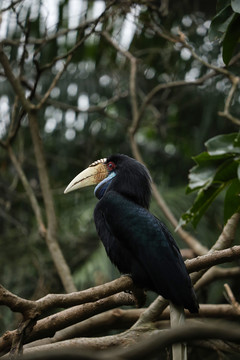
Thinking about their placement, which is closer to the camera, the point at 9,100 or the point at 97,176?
the point at 97,176

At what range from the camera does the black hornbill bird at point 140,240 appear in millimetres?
2727

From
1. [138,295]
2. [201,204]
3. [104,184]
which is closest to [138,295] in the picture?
[138,295]

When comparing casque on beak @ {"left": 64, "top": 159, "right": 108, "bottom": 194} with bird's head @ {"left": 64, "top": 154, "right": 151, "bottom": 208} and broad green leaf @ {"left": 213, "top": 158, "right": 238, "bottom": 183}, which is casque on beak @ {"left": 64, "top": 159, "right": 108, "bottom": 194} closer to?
bird's head @ {"left": 64, "top": 154, "right": 151, "bottom": 208}

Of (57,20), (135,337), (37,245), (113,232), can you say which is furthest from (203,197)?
(37,245)

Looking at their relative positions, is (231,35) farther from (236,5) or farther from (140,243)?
(140,243)

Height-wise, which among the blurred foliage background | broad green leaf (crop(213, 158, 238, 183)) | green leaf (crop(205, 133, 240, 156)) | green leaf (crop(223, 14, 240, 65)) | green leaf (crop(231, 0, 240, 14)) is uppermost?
green leaf (crop(231, 0, 240, 14))

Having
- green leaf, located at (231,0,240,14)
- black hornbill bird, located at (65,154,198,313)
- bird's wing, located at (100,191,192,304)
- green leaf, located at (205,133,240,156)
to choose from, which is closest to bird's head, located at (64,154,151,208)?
black hornbill bird, located at (65,154,198,313)

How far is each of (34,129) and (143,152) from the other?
2.76 meters

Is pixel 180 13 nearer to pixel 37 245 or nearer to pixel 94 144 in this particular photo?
pixel 94 144

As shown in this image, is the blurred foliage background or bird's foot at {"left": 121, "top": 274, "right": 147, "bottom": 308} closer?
bird's foot at {"left": 121, "top": 274, "right": 147, "bottom": 308}

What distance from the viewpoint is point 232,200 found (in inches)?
105

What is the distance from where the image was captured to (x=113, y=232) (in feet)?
10.0

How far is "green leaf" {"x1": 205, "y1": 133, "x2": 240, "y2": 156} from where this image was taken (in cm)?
243

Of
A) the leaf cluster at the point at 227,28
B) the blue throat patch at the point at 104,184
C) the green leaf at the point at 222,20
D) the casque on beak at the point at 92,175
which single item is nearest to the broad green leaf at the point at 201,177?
the leaf cluster at the point at 227,28
